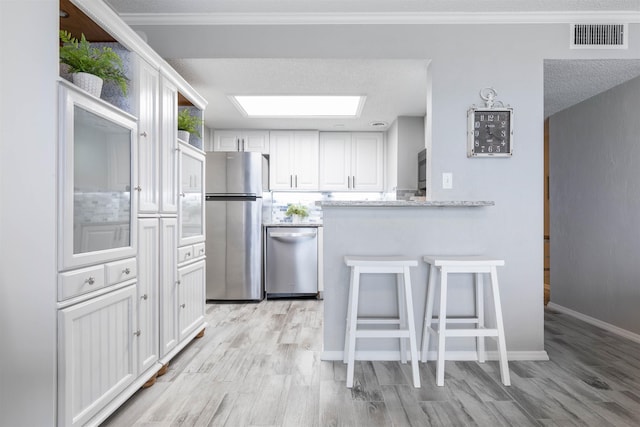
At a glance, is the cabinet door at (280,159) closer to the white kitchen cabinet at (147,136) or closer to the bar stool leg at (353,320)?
the white kitchen cabinet at (147,136)

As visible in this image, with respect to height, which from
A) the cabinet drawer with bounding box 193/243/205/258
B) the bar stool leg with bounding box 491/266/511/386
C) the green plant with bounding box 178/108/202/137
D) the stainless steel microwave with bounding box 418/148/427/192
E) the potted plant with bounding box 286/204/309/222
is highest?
the green plant with bounding box 178/108/202/137

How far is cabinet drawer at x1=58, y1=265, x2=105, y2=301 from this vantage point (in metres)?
1.51

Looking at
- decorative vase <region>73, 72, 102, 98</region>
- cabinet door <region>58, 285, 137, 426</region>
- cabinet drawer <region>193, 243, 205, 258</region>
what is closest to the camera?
cabinet door <region>58, 285, 137, 426</region>

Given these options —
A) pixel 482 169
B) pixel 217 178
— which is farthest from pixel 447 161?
pixel 217 178

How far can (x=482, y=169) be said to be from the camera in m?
2.79

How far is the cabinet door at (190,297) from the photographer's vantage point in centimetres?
277

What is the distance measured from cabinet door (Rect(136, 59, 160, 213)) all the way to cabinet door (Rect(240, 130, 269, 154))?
2.94m

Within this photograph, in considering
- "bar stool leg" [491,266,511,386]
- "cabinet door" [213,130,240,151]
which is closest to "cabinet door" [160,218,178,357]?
"bar stool leg" [491,266,511,386]

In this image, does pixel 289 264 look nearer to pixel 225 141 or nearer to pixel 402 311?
pixel 225 141

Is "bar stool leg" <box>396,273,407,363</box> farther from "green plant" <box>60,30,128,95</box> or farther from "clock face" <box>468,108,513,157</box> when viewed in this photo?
"green plant" <box>60,30,128,95</box>

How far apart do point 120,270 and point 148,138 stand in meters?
0.78

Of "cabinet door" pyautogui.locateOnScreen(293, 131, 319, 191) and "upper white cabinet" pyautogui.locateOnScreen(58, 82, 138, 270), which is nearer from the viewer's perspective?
"upper white cabinet" pyautogui.locateOnScreen(58, 82, 138, 270)

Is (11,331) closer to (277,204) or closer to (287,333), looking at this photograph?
(287,333)

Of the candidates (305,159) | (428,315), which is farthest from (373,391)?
(305,159)
